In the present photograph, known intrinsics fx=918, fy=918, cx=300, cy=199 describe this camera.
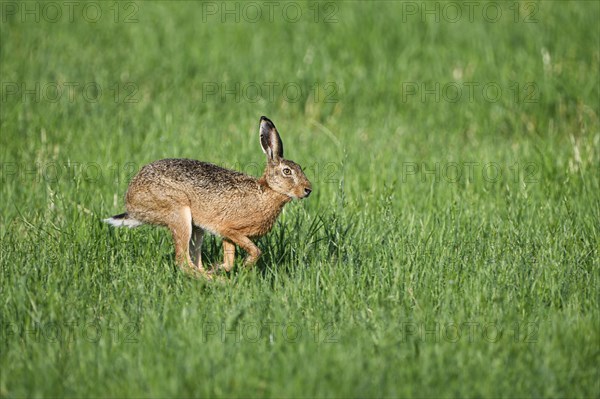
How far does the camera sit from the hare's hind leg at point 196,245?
6766 millimetres

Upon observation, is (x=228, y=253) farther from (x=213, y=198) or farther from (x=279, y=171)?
(x=279, y=171)

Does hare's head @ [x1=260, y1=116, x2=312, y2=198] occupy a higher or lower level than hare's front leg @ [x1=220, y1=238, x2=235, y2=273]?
higher

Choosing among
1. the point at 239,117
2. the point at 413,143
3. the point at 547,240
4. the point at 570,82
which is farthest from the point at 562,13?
the point at 547,240

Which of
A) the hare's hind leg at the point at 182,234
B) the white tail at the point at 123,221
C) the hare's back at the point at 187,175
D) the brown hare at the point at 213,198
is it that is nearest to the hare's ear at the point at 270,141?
the brown hare at the point at 213,198

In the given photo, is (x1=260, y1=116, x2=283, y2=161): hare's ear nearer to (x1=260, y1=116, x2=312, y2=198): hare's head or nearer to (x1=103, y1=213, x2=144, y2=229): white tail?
(x1=260, y1=116, x2=312, y2=198): hare's head

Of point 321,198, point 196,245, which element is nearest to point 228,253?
point 196,245

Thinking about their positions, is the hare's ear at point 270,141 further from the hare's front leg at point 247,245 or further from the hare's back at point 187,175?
the hare's front leg at point 247,245

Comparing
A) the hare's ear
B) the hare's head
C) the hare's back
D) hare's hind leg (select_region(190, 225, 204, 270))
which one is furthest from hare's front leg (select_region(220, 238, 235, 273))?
the hare's ear

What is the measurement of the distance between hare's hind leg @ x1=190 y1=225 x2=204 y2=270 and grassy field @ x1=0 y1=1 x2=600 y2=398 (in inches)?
9.7

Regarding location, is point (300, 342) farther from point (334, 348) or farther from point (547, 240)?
point (547, 240)

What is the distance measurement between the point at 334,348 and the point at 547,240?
2.36 metres

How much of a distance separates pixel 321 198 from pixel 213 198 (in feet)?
5.83

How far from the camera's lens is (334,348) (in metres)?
5.09

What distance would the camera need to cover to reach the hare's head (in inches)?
253
